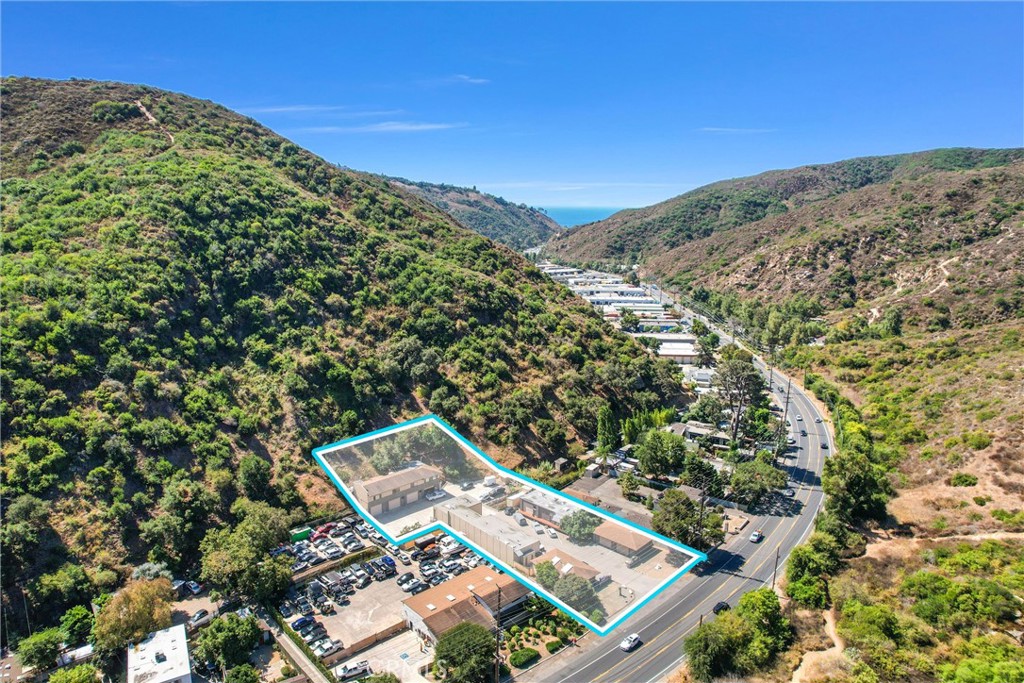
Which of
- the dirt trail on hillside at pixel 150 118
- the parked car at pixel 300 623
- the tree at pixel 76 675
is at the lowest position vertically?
the parked car at pixel 300 623

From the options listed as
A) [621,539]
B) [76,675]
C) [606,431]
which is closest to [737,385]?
[606,431]

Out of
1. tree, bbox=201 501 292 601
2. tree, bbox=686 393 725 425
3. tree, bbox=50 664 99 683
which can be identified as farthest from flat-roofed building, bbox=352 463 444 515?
tree, bbox=686 393 725 425

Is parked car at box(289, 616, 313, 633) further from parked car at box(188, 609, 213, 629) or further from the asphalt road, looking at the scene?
the asphalt road

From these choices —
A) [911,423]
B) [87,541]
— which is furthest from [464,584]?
[911,423]

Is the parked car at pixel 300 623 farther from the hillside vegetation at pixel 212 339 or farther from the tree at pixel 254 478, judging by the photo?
the tree at pixel 254 478

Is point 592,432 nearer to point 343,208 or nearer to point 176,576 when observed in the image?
point 176,576

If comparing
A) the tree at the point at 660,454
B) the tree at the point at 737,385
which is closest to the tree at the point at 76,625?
the tree at the point at 660,454
